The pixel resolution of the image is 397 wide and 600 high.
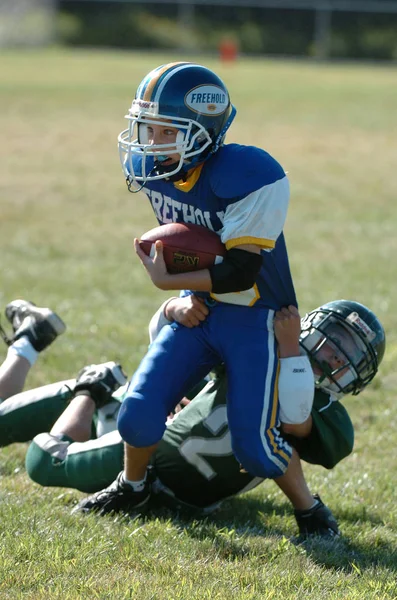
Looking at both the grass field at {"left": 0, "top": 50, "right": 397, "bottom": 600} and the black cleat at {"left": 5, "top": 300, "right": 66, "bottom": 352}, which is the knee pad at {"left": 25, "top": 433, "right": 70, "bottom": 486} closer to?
the grass field at {"left": 0, "top": 50, "right": 397, "bottom": 600}

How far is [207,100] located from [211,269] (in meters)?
0.66

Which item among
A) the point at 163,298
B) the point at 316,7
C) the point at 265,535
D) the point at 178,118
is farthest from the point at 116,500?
the point at 316,7

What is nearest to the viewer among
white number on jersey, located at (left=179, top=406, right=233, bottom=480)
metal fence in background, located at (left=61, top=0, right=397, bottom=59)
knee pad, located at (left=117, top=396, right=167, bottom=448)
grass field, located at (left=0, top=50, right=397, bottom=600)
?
grass field, located at (left=0, top=50, right=397, bottom=600)

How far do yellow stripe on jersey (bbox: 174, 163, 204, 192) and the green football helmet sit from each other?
29.4 inches

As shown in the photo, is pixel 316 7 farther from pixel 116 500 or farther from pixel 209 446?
pixel 116 500

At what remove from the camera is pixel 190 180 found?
3732 mm

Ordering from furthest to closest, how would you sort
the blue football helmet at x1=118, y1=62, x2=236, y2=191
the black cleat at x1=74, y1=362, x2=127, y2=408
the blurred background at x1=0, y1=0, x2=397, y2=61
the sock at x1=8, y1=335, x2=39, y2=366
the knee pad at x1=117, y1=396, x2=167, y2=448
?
the blurred background at x1=0, y1=0, x2=397, y2=61, the sock at x1=8, y1=335, x2=39, y2=366, the black cleat at x1=74, y1=362, x2=127, y2=408, the blue football helmet at x1=118, y1=62, x2=236, y2=191, the knee pad at x1=117, y1=396, x2=167, y2=448

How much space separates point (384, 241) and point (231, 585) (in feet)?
22.6

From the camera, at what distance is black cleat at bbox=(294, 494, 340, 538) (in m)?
3.58

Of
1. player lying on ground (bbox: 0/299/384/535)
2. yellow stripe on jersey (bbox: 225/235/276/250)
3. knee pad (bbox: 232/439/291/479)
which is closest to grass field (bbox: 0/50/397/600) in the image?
player lying on ground (bbox: 0/299/384/535)

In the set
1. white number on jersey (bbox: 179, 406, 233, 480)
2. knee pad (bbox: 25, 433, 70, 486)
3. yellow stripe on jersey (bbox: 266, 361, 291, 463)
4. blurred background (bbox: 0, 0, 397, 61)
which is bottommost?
blurred background (bbox: 0, 0, 397, 61)

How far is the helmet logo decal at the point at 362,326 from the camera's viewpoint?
3.85 m

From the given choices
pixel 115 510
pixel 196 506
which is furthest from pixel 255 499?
pixel 115 510

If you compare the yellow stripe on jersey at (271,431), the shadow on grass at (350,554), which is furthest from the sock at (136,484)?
the shadow on grass at (350,554)
